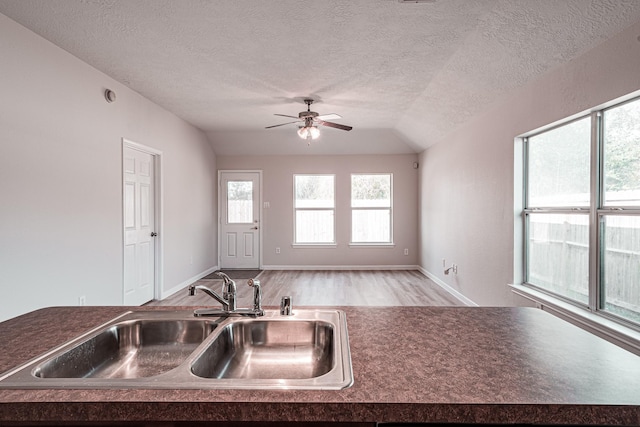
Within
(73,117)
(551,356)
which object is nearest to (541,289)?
(551,356)

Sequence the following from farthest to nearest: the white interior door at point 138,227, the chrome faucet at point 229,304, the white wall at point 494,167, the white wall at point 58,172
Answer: the white interior door at point 138,227
the white wall at point 58,172
the white wall at point 494,167
the chrome faucet at point 229,304

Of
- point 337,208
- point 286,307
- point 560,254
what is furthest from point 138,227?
A: point 560,254

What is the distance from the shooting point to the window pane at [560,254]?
2516 millimetres

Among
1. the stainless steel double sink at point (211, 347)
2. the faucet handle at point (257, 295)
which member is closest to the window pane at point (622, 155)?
the stainless steel double sink at point (211, 347)

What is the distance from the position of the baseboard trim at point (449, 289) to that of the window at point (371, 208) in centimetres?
108

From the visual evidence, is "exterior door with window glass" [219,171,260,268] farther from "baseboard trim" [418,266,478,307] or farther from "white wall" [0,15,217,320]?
"baseboard trim" [418,266,478,307]

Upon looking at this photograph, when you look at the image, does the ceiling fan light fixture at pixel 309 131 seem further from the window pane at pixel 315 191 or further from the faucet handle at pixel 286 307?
the faucet handle at pixel 286 307

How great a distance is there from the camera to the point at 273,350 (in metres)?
1.26

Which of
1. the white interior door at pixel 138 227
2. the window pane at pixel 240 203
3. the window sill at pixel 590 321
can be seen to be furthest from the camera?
the window pane at pixel 240 203

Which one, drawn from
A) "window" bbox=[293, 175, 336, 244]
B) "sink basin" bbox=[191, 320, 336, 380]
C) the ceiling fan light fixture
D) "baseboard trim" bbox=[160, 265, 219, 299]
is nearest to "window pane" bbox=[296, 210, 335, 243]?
"window" bbox=[293, 175, 336, 244]

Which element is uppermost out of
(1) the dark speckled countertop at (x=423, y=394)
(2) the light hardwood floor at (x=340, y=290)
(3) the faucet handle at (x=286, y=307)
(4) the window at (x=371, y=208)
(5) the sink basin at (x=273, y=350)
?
(4) the window at (x=371, y=208)

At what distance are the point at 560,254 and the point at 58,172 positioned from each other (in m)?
4.20

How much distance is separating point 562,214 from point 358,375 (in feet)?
8.85

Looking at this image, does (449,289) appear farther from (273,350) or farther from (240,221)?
(273,350)
